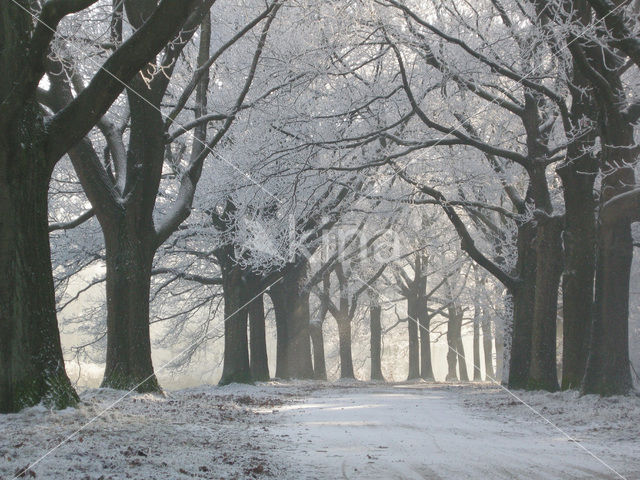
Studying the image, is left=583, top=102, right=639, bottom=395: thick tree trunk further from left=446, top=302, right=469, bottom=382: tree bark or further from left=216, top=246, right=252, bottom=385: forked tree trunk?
left=446, top=302, right=469, bottom=382: tree bark

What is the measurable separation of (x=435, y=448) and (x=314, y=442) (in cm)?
143

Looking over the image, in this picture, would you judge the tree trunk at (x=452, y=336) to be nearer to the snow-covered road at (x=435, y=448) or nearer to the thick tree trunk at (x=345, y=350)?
the thick tree trunk at (x=345, y=350)

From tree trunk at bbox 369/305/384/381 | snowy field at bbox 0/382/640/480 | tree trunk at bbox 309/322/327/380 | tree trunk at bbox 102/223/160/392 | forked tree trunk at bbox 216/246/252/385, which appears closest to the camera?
snowy field at bbox 0/382/640/480

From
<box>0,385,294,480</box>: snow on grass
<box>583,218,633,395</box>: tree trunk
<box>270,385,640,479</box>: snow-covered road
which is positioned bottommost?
<box>270,385,640,479</box>: snow-covered road

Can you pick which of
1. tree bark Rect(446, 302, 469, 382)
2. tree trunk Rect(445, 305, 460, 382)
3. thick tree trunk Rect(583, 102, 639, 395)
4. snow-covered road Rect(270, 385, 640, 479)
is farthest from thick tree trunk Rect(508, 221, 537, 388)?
tree trunk Rect(445, 305, 460, 382)

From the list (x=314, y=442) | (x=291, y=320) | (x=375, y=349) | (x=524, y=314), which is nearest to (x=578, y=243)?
(x=524, y=314)

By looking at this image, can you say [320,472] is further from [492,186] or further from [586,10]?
[492,186]

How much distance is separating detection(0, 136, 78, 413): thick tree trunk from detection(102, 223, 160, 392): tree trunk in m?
3.94

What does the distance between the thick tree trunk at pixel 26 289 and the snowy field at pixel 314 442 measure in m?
0.34

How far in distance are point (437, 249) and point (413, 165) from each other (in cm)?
1008

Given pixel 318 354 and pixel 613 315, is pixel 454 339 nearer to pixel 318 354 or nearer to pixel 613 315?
pixel 318 354

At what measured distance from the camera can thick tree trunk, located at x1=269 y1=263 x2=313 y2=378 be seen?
25.3 meters

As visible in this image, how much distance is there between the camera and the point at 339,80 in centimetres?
1688

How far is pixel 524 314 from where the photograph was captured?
56.4 ft
